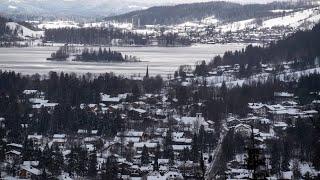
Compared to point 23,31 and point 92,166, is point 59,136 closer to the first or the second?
point 92,166

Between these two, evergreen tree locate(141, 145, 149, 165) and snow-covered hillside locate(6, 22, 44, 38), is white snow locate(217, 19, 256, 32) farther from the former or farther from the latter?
evergreen tree locate(141, 145, 149, 165)

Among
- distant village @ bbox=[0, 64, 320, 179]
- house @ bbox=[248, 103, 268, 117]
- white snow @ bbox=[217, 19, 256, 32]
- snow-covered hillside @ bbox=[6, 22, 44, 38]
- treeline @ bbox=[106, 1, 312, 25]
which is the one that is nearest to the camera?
distant village @ bbox=[0, 64, 320, 179]

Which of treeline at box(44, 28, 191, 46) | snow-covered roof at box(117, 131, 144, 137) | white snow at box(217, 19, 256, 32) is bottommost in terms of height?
snow-covered roof at box(117, 131, 144, 137)

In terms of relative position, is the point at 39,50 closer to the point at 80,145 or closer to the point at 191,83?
the point at 191,83

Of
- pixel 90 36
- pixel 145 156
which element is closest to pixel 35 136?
pixel 145 156

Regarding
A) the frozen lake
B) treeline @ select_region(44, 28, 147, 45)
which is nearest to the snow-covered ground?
the frozen lake

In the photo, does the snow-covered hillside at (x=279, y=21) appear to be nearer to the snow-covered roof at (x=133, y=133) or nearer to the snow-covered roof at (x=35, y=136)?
the snow-covered roof at (x=133, y=133)

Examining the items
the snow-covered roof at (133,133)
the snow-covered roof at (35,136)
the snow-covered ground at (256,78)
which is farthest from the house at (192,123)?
the snow-covered ground at (256,78)
